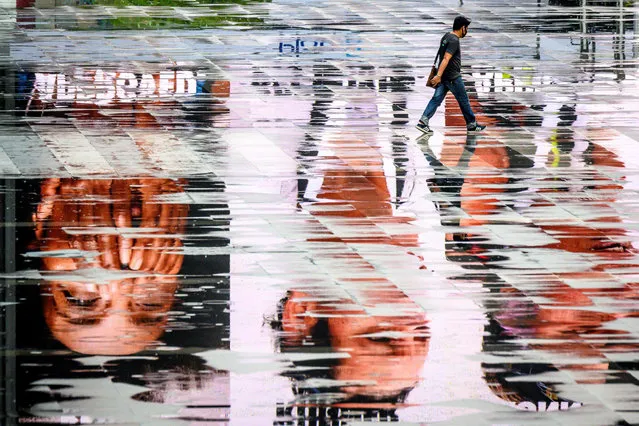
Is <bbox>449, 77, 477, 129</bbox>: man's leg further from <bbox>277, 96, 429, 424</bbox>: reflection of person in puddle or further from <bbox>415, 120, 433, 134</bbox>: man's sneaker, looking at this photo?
<bbox>277, 96, 429, 424</bbox>: reflection of person in puddle

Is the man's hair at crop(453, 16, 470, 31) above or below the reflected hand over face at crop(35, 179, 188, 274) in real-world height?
above

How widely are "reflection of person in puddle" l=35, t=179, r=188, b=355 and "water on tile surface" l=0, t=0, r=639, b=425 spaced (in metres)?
0.04

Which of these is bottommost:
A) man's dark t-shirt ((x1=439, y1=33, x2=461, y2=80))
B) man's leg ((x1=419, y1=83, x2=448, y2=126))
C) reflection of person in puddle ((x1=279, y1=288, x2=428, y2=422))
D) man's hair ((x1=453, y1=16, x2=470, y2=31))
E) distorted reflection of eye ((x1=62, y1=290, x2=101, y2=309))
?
reflection of person in puddle ((x1=279, y1=288, x2=428, y2=422))

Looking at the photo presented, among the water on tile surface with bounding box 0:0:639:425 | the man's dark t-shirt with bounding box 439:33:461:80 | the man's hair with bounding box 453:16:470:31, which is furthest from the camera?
the man's dark t-shirt with bounding box 439:33:461:80

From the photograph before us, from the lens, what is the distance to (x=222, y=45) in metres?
35.1

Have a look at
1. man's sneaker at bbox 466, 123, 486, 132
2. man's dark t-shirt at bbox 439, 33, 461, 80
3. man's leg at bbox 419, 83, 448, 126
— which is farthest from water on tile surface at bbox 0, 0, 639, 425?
man's dark t-shirt at bbox 439, 33, 461, 80

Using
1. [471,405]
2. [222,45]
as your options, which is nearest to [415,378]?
[471,405]

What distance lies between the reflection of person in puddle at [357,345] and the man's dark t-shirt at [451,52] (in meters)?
9.67

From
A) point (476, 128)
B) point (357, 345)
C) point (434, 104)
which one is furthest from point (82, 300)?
point (476, 128)

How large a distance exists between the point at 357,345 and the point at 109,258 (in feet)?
12.6

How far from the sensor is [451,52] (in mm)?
22719

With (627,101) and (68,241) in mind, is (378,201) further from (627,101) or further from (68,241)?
(627,101)

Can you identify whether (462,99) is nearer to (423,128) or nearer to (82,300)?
(423,128)

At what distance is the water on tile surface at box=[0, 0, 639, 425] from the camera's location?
10.5 m
